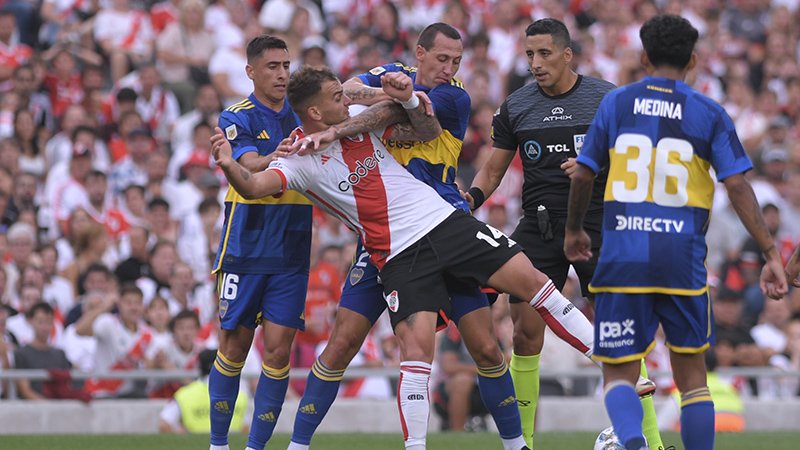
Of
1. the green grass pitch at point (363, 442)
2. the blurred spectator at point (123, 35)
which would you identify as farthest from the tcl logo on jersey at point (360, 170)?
the blurred spectator at point (123, 35)

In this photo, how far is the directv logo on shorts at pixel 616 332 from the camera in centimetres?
761

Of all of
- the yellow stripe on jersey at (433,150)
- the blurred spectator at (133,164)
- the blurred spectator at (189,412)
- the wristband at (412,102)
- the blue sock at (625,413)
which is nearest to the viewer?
the blue sock at (625,413)

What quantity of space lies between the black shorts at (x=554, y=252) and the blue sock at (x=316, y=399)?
4.35ft

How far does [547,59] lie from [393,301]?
6.76 ft

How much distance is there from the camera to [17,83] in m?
17.9

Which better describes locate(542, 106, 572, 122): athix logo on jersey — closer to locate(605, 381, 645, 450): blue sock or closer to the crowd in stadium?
locate(605, 381, 645, 450): blue sock

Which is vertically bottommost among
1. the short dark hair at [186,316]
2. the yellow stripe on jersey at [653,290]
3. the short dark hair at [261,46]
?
the short dark hair at [186,316]

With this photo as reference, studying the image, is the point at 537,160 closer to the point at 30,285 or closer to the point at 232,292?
the point at 232,292

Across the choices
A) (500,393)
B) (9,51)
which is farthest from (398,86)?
(9,51)

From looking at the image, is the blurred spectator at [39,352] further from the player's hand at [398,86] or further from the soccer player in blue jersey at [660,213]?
the soccer player in blue jersey at [660,213]

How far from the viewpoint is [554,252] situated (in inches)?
380

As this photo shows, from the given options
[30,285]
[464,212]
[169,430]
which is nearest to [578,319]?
[464,212]

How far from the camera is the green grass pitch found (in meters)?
11.6

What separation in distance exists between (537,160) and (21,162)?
9.25 meters
